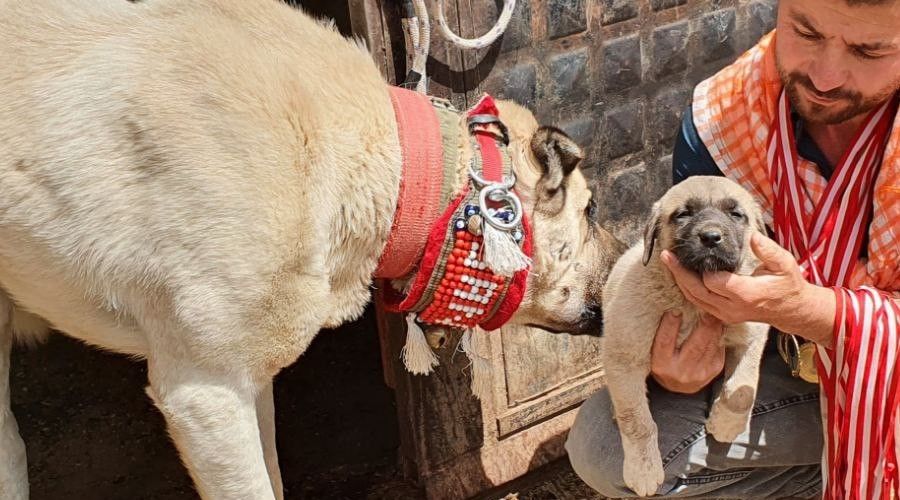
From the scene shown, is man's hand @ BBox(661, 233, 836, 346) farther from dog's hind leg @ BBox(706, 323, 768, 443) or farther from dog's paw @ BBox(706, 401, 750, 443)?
dog's paw @ BBox(706, 401, 750, 443)

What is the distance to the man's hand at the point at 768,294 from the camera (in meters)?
2.83

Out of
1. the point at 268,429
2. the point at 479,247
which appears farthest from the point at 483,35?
the point at 268,429

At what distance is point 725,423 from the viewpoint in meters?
3.24

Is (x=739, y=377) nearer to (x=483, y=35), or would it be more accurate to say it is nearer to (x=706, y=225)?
(x=706, y=225)

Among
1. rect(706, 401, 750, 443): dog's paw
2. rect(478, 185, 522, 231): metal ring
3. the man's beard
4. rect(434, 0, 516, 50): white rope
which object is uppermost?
rect(434, 0, 516, 50): white rope

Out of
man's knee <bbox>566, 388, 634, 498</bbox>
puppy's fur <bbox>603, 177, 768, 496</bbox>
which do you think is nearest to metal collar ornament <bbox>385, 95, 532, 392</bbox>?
puppy's fur <bbox>603, 177, 768, 496</bbox>

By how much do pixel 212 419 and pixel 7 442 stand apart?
732mm

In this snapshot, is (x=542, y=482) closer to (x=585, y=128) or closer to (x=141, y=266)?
(x=585, y=128)

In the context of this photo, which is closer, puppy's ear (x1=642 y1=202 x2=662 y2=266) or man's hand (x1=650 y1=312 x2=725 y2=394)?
puppy's ear (x1=642 y1=202 x2=662 y2=266)

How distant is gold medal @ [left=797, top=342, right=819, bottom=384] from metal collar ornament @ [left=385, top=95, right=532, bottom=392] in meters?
0.99

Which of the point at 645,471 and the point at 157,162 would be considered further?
the point at 645,471

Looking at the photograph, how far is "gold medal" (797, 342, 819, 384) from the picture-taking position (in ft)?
10.8

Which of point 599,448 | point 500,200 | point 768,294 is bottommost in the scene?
point 599,448

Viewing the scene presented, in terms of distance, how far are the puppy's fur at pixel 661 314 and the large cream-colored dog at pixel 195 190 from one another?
0.67 metres
